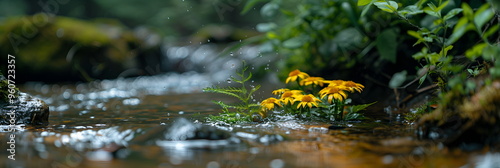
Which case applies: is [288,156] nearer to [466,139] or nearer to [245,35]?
[466,139]

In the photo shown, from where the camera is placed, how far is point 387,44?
3.37 meters

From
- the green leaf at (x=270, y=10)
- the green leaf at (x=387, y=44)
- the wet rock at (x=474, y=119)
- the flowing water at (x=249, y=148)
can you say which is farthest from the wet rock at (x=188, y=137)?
the green leaf at (x=270, y=10)

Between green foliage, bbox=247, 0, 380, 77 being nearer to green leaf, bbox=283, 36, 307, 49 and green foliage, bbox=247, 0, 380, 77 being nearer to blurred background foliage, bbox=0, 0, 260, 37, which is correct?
green leaf, bbox=283, 36, 307, 49

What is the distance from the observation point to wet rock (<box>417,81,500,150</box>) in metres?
1.73

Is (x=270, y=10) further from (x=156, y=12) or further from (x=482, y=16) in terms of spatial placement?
(x=156, y=12)

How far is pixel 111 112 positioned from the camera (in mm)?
3535

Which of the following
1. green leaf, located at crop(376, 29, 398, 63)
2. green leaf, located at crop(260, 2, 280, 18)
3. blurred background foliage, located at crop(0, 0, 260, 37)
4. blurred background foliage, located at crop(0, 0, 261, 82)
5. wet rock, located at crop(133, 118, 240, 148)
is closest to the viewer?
wet rock, located at crop(133, 118, 240, 148)

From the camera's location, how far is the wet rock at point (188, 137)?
6.60ft

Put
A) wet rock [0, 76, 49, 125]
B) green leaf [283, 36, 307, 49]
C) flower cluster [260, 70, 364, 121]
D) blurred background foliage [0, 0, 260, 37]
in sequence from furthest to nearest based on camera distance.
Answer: blurred background foliage [0, 0, 260, 37] < green leaf [283, 36, 307, 49] < wet rock [0, 76, 49, 125] < flower cluster [260, 70, 364, 121]

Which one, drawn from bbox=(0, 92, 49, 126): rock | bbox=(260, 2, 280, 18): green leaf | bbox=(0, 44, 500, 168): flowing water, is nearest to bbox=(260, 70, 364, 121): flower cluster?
bbox=(0, 44, 500, 168): flowing water

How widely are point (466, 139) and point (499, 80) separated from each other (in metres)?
0.27

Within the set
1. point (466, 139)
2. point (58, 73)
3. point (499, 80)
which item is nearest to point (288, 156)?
point (466, 139)

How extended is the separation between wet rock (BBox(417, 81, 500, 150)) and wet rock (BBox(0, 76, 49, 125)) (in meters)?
2.32

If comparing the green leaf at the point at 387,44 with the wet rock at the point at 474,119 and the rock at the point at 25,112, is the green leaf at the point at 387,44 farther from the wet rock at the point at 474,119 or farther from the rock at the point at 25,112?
the rock at the point at 25,112
